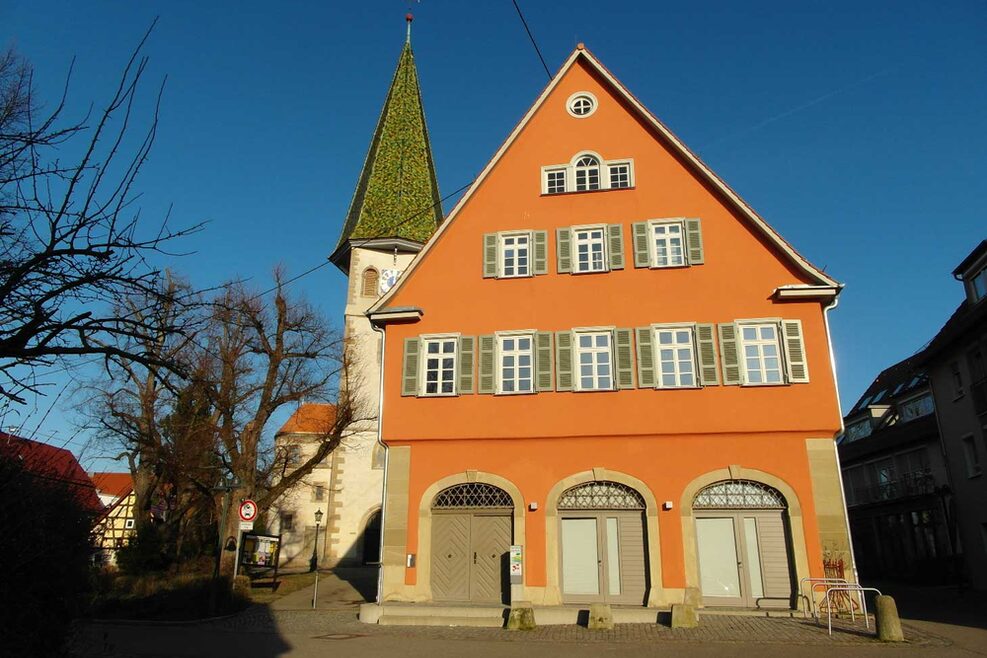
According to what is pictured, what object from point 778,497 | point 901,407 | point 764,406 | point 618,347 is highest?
point 901,407

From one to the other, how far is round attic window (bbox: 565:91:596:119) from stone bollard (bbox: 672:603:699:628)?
1273 centimetres

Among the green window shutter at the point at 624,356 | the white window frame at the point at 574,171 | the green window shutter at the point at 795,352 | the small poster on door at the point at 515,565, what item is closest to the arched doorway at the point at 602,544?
the small poster on door at the point at 515,565

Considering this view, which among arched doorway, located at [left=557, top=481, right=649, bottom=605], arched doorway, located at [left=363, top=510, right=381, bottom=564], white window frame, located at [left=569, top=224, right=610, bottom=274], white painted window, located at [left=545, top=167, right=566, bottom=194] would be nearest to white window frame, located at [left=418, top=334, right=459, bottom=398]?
white window frame, located at [left=569, top=224, right=610, bottom=274]

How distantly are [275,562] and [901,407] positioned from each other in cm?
2904

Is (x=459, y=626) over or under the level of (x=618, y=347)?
under

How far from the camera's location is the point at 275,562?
25.6 m

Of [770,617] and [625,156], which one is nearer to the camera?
[770,617]

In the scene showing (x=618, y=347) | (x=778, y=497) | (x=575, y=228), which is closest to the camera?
(x=778, y=497)

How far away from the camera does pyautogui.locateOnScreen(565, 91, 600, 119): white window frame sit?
20.5 metres

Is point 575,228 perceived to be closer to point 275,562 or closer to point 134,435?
point 275,562

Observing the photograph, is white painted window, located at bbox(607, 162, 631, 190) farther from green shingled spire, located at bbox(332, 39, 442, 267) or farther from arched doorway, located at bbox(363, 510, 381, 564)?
arched doorway, located at bbox(363, 510, 381, 564)

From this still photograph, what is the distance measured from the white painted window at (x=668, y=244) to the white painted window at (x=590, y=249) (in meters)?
1.26

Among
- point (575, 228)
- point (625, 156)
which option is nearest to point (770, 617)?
point (575, 228)

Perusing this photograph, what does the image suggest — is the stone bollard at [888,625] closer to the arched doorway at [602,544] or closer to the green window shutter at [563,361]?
the arched doorway at [602,544]
